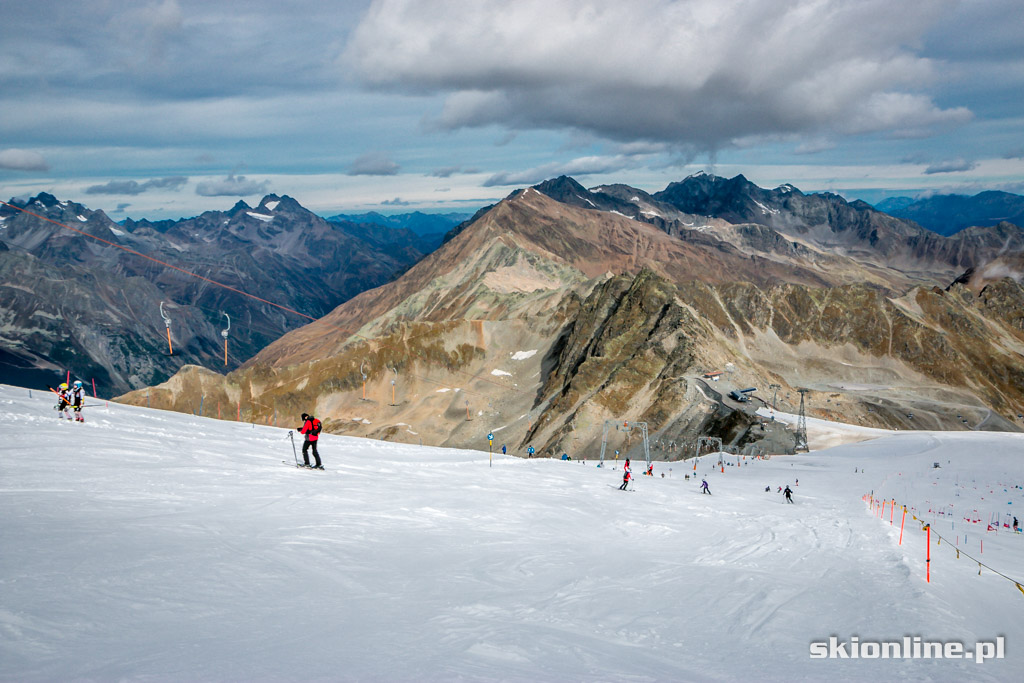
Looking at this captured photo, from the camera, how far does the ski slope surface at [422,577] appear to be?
9375 mm

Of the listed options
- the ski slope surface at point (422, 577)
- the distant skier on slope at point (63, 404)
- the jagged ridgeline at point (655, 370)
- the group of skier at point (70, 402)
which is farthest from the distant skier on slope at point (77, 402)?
the jagged ridgeline at point (655, 370)

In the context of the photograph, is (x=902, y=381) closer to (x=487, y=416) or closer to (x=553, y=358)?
(x=553, y=358)

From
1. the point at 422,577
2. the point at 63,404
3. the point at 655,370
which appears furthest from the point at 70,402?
the point at 655,370

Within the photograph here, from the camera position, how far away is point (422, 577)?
43.1 ft

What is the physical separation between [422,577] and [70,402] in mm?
22148

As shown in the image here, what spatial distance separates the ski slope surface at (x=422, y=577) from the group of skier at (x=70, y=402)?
120 centimetres

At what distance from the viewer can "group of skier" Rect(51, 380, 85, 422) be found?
26.0 m

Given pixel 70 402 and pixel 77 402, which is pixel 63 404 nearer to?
pixel 70 402

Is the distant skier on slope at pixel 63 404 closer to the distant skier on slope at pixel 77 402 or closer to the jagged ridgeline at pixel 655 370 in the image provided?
the distant skier on slope at pixel 77 402

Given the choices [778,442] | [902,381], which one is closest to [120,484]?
[778,442]

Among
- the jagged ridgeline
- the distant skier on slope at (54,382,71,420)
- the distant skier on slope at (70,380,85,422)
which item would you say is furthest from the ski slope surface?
the jagged ridgeline

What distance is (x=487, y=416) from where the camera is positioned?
13062 cm

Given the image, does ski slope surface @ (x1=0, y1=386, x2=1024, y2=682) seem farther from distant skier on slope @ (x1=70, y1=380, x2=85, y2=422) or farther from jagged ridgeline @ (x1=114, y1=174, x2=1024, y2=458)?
jagged ridgeline @ (x1=114, y1=174, x2=1024, y2=458)

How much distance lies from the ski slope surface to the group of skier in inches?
47.4
